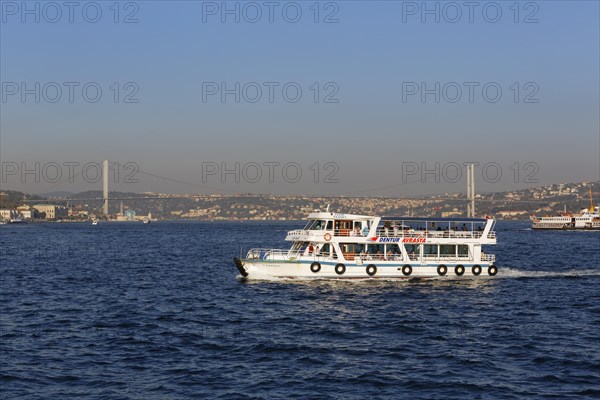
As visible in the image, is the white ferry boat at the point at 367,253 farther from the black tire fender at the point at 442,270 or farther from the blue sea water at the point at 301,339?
the blue sea water at the point at 301,339

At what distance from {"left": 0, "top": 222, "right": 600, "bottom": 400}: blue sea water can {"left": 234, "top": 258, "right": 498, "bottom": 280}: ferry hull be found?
0.78m

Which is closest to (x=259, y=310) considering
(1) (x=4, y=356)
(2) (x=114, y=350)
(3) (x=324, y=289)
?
(3) (x=324, y=289)

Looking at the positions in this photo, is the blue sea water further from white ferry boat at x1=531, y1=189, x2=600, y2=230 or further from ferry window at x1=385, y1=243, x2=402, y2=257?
white ferry boat at x1=531, y1=189, x2=600, y2=230

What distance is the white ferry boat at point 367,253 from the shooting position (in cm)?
5003

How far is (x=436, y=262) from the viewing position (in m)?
51.8

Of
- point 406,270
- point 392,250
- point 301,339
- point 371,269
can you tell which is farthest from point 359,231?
point 301,339

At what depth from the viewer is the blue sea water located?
76.0ft

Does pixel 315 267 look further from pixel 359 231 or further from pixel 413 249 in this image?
pixel 413 249

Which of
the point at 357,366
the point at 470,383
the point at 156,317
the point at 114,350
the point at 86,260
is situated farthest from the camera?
the point at 86,260

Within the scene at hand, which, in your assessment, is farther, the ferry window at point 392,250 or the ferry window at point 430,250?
the ferry window at point 430,250

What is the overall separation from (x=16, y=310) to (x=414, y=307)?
71.4 feet

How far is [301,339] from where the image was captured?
1222 inches

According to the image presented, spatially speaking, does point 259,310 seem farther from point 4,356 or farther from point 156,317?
point 4,356

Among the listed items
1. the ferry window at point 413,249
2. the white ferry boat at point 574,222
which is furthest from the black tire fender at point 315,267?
the white ferry boat at point 574,222
